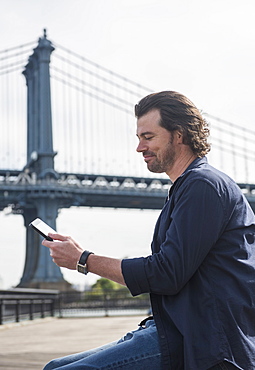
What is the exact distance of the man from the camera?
1.68m

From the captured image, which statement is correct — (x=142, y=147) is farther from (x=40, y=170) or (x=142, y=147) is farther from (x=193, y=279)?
(x=40, y=170)

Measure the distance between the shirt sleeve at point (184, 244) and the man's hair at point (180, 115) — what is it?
0.22m

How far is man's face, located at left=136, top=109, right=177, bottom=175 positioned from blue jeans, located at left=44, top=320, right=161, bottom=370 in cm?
47

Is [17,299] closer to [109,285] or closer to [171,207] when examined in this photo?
[171,207]

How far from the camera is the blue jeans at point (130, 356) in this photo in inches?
67.3

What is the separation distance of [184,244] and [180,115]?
0.41m

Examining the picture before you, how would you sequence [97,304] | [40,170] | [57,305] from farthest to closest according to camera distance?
[40,170]
[97,304]
[57,305]

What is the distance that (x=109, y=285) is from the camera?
53875mm

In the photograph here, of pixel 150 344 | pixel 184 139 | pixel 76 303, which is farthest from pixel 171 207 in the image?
pixel 76 303

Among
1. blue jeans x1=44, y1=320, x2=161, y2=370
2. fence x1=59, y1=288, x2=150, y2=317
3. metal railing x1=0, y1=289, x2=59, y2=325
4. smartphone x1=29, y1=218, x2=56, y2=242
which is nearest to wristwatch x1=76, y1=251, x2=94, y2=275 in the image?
smartphone x1=29, y1=218, x2=56, y2=242

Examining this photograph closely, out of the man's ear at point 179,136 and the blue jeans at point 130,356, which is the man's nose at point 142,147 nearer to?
the man's ear at point 179,136

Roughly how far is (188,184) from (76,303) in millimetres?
20750

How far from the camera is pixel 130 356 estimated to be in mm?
1713

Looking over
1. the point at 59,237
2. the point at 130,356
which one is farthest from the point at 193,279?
the point at 59,237
